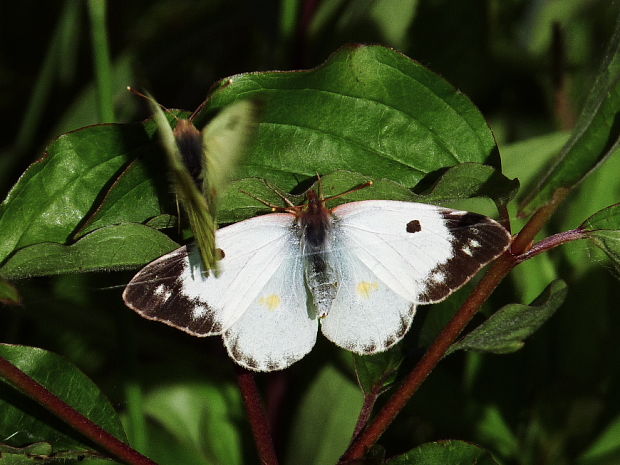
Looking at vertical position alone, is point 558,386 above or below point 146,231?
below

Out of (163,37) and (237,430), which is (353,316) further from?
(163,37)

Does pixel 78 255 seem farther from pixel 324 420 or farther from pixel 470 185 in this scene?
pixel 324 420

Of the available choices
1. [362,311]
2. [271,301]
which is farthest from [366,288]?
[271,301]

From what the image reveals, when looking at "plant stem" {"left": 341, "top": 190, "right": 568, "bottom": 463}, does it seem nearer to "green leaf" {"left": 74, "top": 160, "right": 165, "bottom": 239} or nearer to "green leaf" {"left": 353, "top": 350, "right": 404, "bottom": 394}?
"green leaf" {"left": 353, "top": 350, "right": 404, "bottom": 394}

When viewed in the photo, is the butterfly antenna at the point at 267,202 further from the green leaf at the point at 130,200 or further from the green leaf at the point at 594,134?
the green leaf at the point at 594,134

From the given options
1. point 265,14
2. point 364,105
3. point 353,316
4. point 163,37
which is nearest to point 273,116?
point 364,105

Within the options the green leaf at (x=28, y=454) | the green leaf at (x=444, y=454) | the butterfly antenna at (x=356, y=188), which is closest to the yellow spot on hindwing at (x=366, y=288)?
the butterfly antenna at (x=356, y=188)
